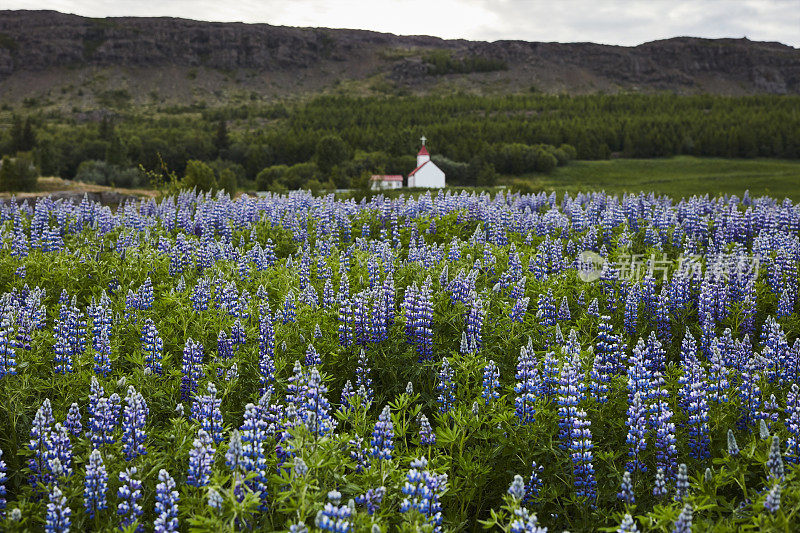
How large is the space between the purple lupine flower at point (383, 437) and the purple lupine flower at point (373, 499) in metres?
0.31

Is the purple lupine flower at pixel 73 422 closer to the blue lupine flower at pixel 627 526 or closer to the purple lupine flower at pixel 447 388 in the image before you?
the purple lupine flower at pixel 447 388

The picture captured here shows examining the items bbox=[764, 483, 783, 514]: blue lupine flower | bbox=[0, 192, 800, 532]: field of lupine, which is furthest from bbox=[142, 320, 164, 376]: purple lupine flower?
bbox=[764, 483, 783, 514]: blue lupine flower

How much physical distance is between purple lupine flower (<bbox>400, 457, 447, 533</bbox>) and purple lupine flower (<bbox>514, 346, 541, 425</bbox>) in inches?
51.0

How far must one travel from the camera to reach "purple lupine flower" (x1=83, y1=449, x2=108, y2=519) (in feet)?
11.5

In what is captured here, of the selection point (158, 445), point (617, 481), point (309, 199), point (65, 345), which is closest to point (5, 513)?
point (158, 445)

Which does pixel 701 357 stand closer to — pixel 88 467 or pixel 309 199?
pixel 88 467

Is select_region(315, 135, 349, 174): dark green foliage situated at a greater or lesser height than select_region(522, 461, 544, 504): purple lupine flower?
greater

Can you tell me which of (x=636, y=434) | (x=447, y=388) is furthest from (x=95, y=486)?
(x=636, y=434)

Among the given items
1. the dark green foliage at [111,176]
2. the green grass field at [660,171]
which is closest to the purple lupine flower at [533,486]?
the green grass field at [660,171]

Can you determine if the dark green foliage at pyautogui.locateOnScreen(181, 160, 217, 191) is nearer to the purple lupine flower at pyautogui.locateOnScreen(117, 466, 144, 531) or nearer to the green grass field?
the purple lupine flower at pyautogui.locateOnScreen(117, 466, 144, 531)

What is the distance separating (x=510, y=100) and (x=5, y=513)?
19646cm

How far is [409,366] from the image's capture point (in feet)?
19.4

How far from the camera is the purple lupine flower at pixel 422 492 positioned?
3.28m

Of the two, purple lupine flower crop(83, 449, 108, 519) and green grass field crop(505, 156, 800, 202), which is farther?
green grass field crop(505, 156, 800, 202)
